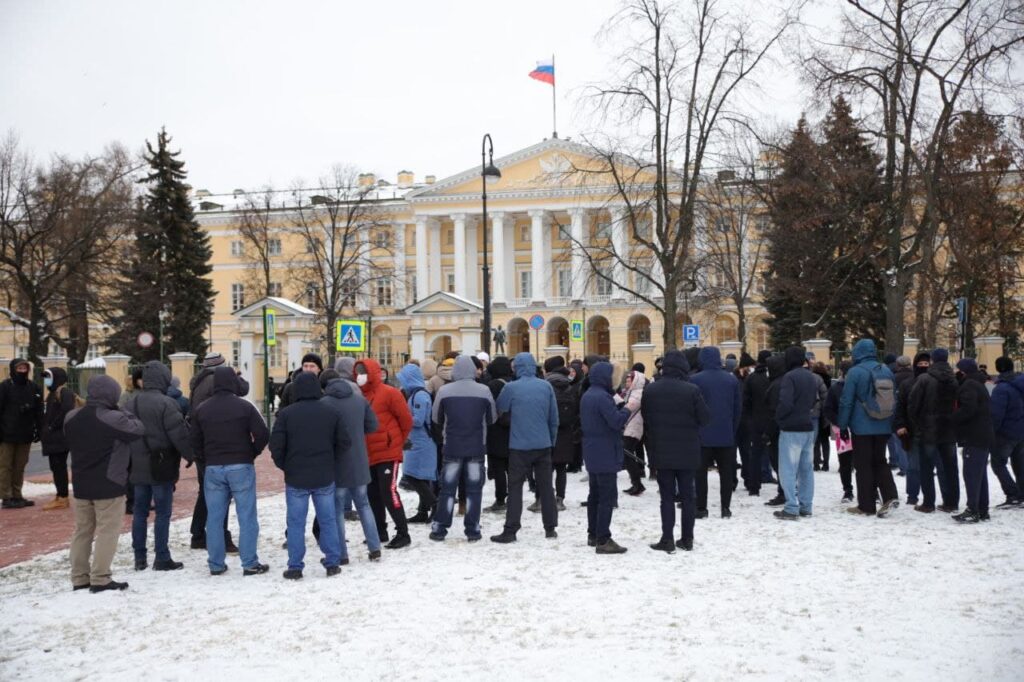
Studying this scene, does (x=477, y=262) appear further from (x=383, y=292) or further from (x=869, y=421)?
(x=869, y=421)

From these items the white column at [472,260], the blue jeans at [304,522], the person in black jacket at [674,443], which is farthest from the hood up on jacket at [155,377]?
the white column at [472,260]

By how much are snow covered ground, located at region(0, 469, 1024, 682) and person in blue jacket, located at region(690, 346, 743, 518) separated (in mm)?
1328

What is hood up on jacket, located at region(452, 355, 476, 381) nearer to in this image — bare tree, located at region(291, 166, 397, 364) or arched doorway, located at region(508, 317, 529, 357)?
bare tree, located at region(291, 166, 397, 364)

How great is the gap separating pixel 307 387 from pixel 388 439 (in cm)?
158

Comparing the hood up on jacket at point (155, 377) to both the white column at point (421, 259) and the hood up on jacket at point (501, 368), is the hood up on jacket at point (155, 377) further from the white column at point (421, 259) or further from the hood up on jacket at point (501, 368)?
the white column at point (421, 259)

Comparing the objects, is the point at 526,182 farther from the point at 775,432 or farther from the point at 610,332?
the point at 775,432

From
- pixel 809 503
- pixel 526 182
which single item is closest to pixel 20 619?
pixel 809 503

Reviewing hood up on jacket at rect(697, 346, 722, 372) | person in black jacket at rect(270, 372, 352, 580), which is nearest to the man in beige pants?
person in black jacket at rect(270, 372, 352, 580)

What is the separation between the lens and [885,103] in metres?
21.2

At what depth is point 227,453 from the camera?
27.6ft

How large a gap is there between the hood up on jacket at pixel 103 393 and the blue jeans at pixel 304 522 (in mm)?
1701

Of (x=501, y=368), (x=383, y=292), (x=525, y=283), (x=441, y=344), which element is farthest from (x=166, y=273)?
(x=501, y=368)

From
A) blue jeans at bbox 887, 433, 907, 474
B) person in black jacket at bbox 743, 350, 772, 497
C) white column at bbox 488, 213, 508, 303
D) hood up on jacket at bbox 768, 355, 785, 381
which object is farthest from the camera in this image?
white column at bbox 488, 213, 508, 303

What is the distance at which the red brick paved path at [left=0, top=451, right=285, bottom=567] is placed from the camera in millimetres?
10266
